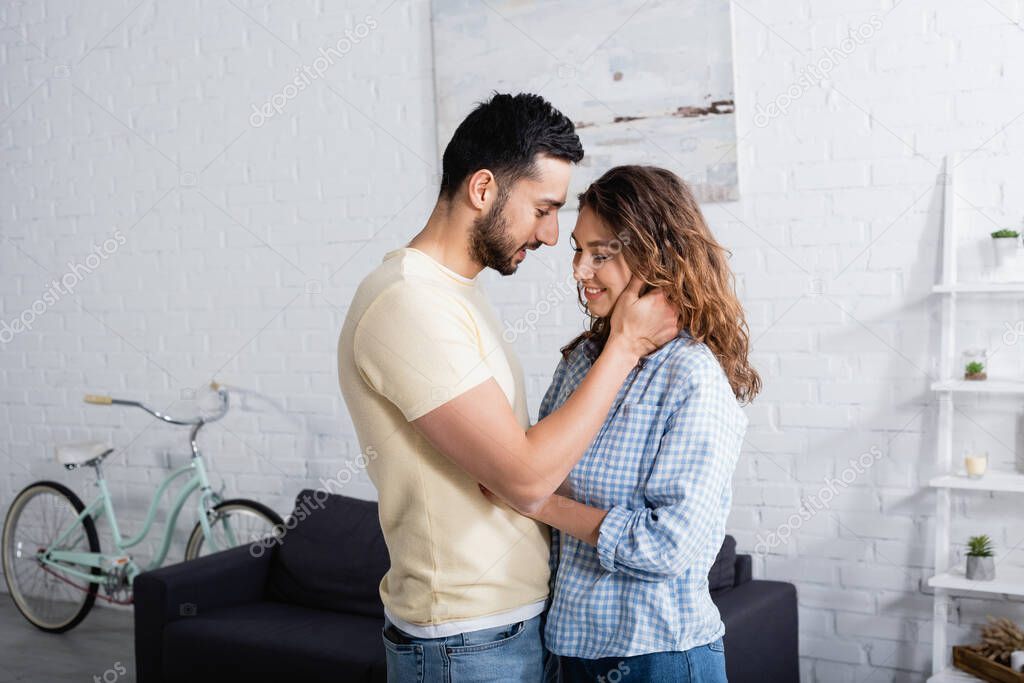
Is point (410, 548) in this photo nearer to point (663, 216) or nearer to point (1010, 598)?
point (663, 216)

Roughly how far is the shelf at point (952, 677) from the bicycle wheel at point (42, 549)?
3.11 meters

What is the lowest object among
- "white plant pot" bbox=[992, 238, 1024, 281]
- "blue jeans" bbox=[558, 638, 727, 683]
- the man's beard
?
"blue jeans" bbox=[558, 638, 727, 683]

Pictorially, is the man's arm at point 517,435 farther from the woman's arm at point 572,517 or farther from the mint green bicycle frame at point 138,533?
the mint green bicycle frame at point 138,533

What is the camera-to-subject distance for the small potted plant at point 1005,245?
2641mm

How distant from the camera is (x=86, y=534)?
4230 millimetres

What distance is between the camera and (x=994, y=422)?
109 inches

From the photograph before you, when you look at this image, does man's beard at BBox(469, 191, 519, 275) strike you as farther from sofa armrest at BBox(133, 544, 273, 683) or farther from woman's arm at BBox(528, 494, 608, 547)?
sofa armrest at BBox(133, 544, 273, 683)

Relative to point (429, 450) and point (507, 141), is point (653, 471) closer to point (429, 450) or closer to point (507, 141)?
point (429, 450)

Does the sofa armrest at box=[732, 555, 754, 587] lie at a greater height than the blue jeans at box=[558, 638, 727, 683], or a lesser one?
lesser

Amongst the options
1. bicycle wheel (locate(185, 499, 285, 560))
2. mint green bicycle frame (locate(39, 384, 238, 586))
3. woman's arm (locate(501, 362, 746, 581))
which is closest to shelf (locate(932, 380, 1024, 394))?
woman's arm (locate(501, 362, 746, 581))

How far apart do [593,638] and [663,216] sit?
0.60 metres

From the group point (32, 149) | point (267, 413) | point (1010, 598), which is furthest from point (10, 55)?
point (1010, 598)

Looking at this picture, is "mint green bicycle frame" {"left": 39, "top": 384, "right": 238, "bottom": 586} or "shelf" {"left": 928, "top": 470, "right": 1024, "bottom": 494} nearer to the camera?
"shelf" {"left": 928, "top": 470, "right": 1024, "bottom": 494}

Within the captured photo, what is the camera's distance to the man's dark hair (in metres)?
1.55
